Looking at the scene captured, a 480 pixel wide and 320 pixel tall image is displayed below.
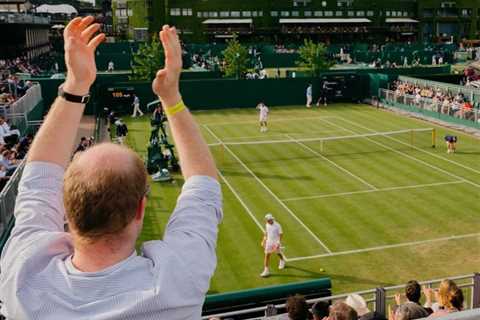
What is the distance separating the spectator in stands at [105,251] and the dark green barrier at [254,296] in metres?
8.72

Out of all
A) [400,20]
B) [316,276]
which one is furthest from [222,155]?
[400,20]

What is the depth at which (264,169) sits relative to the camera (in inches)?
1027

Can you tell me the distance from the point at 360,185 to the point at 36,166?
21.2 m

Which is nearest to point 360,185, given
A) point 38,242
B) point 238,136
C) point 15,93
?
point 238,136

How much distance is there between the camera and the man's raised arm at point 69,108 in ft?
9.00

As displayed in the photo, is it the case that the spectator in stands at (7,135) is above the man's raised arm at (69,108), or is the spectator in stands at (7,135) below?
below

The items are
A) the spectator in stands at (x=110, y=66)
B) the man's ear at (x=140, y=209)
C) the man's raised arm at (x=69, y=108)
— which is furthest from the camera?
the spectator in stands at (x=110, y=66)

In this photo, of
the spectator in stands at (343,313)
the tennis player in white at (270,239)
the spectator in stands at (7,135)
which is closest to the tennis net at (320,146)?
the spectator in stands at (7,135)

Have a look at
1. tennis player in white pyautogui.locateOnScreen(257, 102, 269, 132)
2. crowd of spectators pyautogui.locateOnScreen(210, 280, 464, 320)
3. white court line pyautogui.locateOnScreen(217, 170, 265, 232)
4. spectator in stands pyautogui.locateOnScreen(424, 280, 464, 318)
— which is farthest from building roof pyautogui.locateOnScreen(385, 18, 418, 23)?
spectator in stands pyautogui.locateOnScreen(424, 280, 464, 318)

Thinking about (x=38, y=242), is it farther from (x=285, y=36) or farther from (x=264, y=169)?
(x=285, y=36)

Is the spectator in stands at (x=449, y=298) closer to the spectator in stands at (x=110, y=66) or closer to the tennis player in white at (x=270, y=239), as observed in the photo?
the tennis player in white at (x=270, y=239)

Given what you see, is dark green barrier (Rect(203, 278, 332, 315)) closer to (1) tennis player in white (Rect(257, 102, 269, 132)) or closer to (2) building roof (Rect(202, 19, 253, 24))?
(1) tennis player in white (Rect(257, 102, 269, 132))

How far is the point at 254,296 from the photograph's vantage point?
11273 millimetres

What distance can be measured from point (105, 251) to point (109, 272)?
0.30 ft
